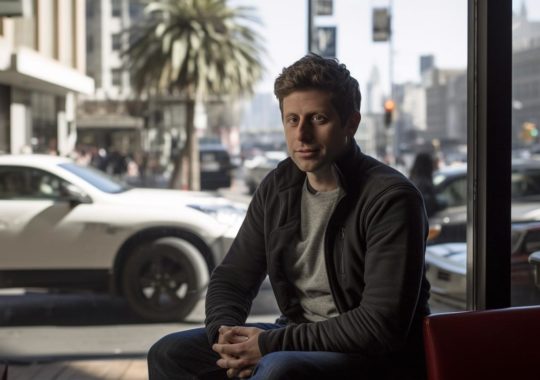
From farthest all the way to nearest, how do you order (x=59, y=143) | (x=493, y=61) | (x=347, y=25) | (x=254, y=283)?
1. (x=59, y=143)
2. (x=347, y=25)
3. (x=493, y=61)
4. (x=254, y=283)

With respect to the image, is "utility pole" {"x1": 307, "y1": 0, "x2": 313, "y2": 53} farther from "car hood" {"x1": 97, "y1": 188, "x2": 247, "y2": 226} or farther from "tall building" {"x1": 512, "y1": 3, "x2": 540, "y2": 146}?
"car hood" {"x1": 97, "y1": 188, "x2": 247, "y2": 226}

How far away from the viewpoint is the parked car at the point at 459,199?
4742mm

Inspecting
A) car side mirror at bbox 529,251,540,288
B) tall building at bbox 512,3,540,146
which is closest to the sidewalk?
car side mirror at bbox 529,251,540,288

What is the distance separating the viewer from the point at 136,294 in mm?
4578

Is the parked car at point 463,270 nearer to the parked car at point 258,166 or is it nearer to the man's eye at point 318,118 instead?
the parked car at point 258,166

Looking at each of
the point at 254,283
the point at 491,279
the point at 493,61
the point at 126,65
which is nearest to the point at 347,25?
the point at 126,65

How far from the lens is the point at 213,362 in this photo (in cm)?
198

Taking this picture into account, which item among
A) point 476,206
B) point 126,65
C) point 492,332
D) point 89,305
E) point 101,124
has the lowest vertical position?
point 89,305

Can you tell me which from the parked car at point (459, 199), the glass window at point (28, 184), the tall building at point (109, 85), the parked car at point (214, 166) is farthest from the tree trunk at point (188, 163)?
the parked car at point (459, 199)

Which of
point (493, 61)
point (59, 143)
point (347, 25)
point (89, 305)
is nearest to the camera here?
point (493, 61)

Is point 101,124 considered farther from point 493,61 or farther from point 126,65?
point 493,61

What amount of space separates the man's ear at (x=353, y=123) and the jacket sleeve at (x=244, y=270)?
11.6 inches

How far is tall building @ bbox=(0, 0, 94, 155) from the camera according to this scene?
Answer: 358cm

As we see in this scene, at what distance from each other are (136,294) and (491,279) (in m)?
2.63
